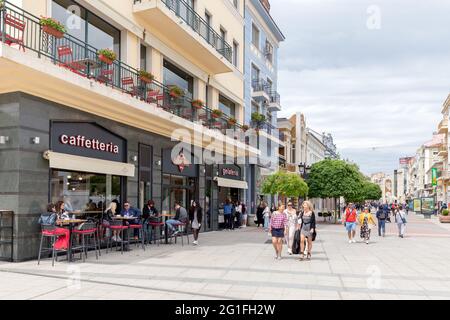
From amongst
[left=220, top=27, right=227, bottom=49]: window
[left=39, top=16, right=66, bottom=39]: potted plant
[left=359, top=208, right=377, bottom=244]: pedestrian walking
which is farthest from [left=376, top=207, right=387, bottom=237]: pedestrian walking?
[left=39, top=16, right=66, bottom=39]: potted plant

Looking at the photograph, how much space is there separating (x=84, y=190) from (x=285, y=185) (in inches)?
601

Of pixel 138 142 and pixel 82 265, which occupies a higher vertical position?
pixel 138 142

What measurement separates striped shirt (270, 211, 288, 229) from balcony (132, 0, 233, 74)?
8431mm

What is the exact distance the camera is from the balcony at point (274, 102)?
3494cm

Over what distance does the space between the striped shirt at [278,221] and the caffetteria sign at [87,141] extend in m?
5.87

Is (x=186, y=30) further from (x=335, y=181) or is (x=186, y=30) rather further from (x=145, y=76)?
(x=335, y=181)

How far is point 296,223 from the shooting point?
1348 centimetres

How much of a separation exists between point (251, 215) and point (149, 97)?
1455cm

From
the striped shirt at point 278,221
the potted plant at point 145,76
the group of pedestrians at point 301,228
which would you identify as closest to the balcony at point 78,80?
the potted plant at point 145,76

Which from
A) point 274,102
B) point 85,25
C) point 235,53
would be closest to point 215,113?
point 235,53

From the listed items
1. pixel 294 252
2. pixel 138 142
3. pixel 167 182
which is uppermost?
pixel 138 142

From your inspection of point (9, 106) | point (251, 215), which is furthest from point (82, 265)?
point (251, 215)
